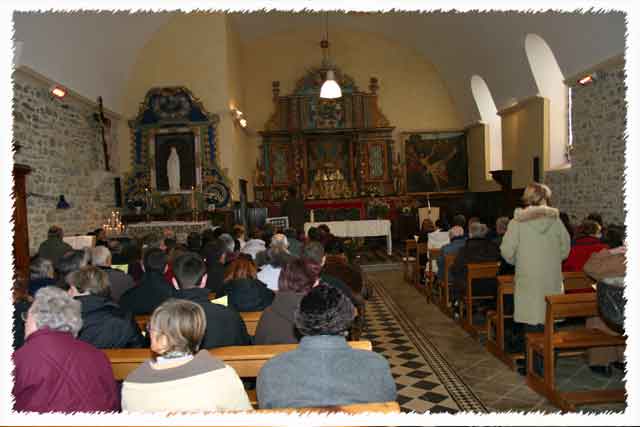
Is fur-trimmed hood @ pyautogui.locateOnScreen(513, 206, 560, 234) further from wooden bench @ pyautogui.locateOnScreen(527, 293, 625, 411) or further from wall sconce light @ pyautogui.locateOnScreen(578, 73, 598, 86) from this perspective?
wall sconce light @ pyautogui.locateOnScreen(578, 73, 598, 86)

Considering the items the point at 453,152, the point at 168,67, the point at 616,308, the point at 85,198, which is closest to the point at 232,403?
the point at 616,308

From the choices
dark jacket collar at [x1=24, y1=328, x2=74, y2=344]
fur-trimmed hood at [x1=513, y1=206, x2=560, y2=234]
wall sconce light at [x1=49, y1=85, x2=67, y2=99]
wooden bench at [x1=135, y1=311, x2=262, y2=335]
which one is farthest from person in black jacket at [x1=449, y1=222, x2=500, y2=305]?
wall sconce light at [x1=49, y1=85, x2=67, y2=99]

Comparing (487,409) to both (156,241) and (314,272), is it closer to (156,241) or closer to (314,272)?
(314,272)

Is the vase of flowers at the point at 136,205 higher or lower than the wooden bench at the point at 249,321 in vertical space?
higher

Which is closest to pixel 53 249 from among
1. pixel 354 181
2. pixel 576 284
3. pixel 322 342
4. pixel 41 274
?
pixel 41 274

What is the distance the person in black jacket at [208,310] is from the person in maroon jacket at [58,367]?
81 cm

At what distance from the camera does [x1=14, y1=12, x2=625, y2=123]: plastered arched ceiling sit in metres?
8.55

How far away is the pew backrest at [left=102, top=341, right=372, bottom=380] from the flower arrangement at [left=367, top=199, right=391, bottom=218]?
466 inches

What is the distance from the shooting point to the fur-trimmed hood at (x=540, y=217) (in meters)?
4.40

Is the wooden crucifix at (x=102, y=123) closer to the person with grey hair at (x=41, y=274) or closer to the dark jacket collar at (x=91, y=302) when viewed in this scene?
the person with grey hair at (x=41, y=274)

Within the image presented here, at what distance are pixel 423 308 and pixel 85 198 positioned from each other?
757 centimetres

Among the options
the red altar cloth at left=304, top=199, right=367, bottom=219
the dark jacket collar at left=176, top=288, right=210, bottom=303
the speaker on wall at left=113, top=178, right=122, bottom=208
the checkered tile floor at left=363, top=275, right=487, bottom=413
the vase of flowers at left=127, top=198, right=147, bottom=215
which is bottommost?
the checkered tile floor at left=363, top=275, right=487, bottom=413

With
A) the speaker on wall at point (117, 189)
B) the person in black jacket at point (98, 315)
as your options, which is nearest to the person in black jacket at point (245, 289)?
the person in black jacket at point (98, 315)

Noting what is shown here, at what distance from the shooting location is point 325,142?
1695 centimetres
